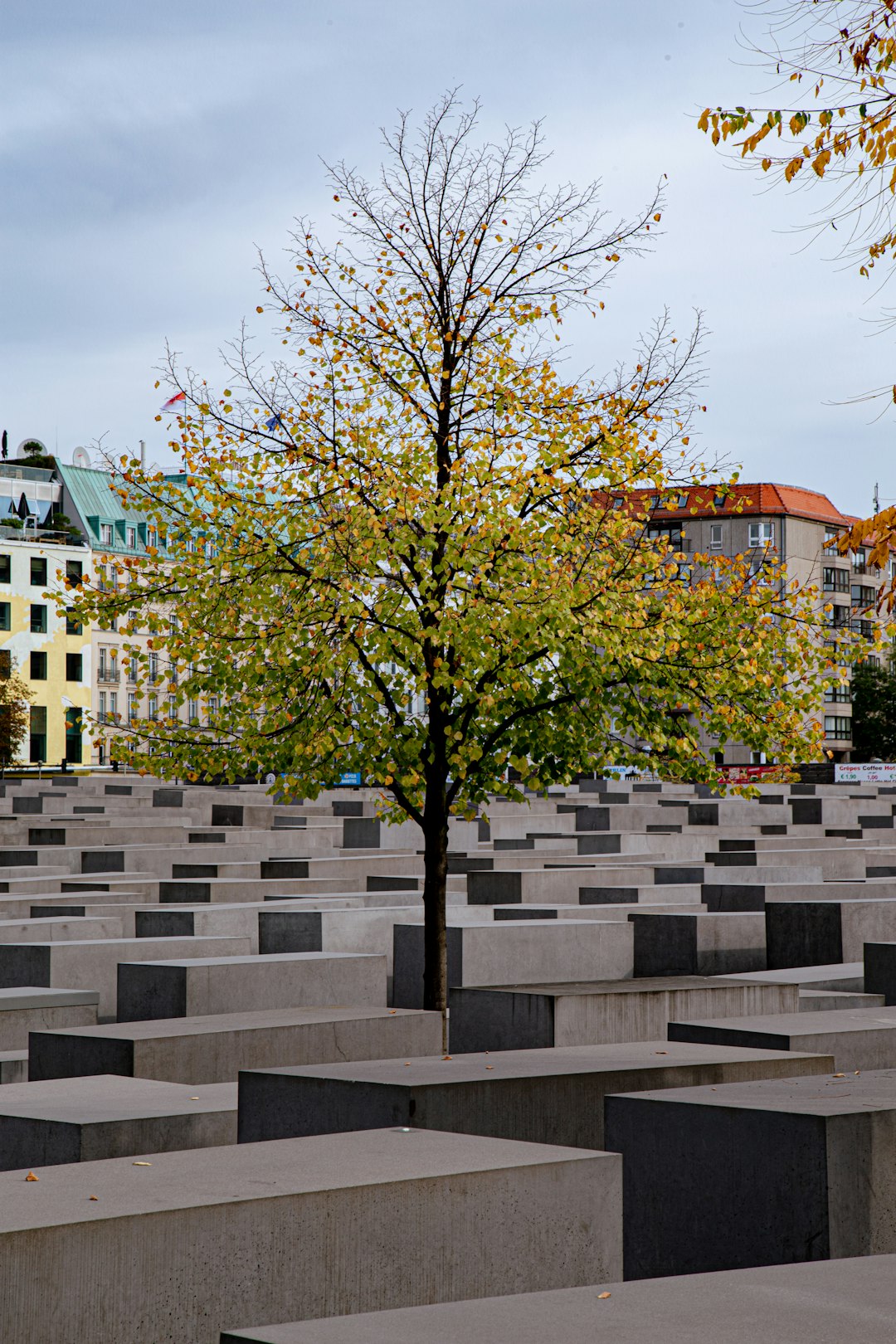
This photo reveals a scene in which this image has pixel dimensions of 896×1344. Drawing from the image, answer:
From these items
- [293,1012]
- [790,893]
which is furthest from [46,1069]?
[790,893]

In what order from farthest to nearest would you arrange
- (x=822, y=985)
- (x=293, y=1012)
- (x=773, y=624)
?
(x=773, y=624), (x=822, y=985), (x=293, y=1012)

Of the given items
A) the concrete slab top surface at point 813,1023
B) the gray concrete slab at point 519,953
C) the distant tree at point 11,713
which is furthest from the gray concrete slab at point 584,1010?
the distant tree at point 11,713

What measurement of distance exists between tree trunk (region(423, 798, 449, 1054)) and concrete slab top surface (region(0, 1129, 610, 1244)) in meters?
5.25

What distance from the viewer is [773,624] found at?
1239 cm

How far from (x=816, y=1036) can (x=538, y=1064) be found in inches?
63.9

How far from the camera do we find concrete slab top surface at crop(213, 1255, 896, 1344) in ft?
12.2

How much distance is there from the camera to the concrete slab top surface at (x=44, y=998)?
10.2 m

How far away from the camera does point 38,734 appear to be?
261 feet

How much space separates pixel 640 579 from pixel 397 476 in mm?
1703

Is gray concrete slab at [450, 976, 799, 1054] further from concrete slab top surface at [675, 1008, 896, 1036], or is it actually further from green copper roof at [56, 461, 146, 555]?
green copper roof at [56, 461, 146, 555]

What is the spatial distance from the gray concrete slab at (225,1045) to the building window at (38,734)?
71750 mm

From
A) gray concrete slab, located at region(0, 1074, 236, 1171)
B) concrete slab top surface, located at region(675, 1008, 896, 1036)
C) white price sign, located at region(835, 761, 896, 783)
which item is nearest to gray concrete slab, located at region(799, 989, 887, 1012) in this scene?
concrete slab top surface, located at region(675, 1008, 896, 1036)

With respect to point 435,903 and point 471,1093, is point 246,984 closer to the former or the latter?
point 435,903

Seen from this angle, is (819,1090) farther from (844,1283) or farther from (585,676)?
(585,676)
